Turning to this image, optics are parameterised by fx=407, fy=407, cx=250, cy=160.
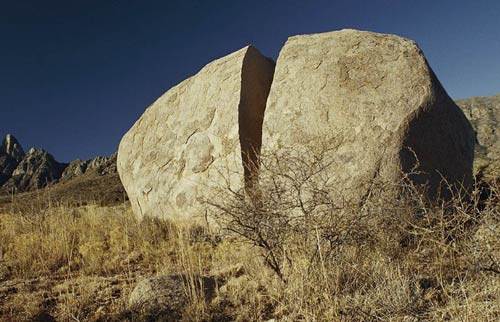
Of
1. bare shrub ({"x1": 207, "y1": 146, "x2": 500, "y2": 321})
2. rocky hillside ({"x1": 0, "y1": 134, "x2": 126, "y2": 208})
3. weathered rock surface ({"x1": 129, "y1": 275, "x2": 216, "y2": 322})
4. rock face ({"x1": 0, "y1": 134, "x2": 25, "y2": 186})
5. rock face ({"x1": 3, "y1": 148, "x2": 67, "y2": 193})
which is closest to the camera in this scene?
bare shrub ({"x1": 207, "y1": 146, "x2": 500, "y2": 321})

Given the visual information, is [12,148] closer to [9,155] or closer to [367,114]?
[9,155]

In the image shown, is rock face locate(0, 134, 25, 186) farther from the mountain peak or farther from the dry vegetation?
the dry vegetation

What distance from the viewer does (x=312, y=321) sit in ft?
9.12

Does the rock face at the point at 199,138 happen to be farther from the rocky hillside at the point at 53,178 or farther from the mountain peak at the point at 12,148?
the mountain peak at the point at 12,148

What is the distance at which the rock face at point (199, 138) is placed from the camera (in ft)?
19.5

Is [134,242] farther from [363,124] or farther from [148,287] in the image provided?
[363,124]

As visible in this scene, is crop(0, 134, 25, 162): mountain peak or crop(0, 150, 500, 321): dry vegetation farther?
crop(0, 134, 25, 162): mountain peak

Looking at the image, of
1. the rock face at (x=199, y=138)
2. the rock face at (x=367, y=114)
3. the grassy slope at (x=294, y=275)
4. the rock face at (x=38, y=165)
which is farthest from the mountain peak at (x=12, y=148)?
the rock face at (x=367, y=114)

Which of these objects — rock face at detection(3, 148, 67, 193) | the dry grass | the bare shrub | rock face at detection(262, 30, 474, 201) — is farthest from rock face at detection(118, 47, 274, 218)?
rock face at detection(3, 148, 67, 193)

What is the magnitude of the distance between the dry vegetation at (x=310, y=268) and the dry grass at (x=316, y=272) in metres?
0.01

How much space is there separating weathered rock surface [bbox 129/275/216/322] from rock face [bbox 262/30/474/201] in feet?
6.47

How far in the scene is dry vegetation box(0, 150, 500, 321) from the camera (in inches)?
115

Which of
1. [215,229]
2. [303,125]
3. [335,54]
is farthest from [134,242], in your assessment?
[335,54]

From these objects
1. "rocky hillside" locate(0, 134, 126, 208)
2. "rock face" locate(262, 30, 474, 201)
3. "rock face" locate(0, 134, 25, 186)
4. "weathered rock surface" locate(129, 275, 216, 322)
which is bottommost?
"weathered rock surface" locate(129, 275, 216, 322)
